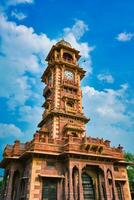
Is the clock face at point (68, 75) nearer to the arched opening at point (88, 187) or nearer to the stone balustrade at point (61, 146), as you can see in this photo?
the stone balustrade at point (61, 146)

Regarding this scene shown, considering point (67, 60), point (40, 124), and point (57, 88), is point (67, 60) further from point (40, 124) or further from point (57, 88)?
point (40, 124)

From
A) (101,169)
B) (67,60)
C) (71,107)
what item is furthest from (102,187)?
(67,60)

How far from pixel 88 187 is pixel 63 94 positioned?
1421 centimetres

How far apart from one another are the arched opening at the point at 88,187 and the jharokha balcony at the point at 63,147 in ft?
8.68

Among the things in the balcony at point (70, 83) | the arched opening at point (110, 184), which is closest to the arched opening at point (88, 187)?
the arched opening at point (110, 184)

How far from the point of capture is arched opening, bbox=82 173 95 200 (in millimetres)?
21353

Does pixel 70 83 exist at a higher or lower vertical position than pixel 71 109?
higher

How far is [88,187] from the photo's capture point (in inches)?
862

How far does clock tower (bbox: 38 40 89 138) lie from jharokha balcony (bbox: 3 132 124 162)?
413 centimetres

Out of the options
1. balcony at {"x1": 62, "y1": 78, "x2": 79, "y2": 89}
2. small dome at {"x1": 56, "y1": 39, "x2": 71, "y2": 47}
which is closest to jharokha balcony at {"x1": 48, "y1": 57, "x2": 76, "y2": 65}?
small dome at {"x1": 56, "y1": 39, "x2": 71, "y2": 47}

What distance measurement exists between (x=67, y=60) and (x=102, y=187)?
73.3ft

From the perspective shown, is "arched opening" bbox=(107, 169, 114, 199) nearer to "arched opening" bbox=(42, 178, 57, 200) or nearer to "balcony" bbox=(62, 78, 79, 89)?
"arched opening" bbox=(42, 178, 57, 200)

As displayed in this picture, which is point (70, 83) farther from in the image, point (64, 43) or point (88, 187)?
point (88, 187)

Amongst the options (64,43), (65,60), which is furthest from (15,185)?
(64,43)
